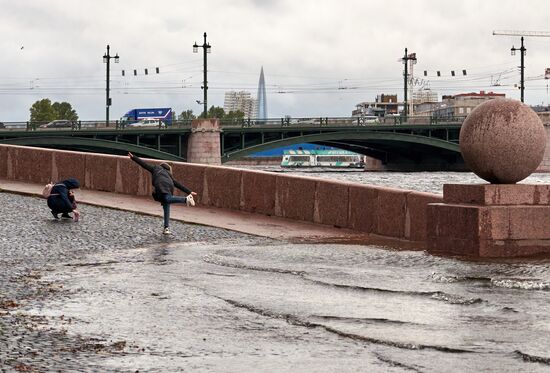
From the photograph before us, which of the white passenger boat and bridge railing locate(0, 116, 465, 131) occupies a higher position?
bridge railing locate(0, 116, 465, 131)

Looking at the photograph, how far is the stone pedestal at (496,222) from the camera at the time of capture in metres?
10.8

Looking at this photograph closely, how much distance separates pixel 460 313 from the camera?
7188 mm

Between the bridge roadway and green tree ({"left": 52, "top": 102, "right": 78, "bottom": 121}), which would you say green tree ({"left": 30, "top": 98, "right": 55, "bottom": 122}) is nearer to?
green tree ({"left": 52, "top": 102, "right": 78, "bottom": 121})

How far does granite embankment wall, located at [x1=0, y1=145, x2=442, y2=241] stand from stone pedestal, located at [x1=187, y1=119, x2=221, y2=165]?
140ft

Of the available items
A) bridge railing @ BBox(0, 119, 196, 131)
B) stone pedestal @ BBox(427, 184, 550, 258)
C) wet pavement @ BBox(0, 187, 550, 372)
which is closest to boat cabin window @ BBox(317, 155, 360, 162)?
bridge railing @ BBox(0, 119, 196, 131)

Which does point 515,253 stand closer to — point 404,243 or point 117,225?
point 404,243

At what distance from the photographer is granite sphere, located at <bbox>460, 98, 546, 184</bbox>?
11.2 metres

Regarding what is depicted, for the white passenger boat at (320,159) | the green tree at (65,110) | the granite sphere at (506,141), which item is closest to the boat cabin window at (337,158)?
the white passenger boat at (320,159)

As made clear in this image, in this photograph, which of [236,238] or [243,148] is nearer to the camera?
[236,238]

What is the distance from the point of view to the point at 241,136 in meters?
68.9

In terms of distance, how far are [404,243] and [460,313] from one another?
18.1 feet

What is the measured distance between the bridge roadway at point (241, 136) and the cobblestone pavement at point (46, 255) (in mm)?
40107

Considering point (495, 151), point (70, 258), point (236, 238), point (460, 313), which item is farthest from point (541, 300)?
point (236, 238)

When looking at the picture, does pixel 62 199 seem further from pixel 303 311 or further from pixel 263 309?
pixel 303 311
